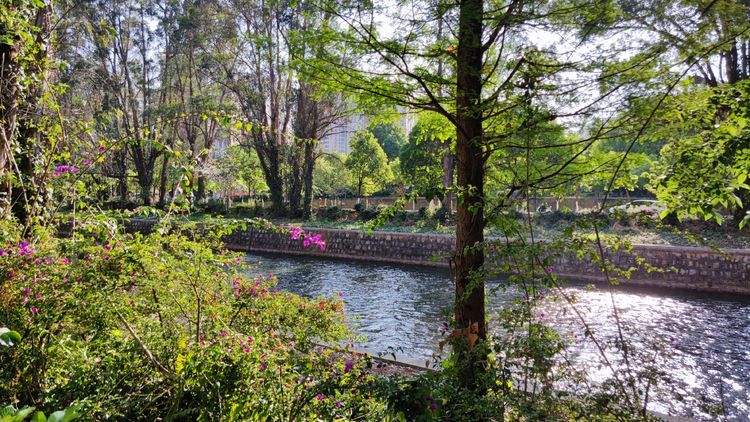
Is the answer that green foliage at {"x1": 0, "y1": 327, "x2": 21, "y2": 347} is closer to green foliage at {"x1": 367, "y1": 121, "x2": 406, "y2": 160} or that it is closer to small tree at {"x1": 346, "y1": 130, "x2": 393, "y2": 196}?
small tree at {"x1": 346, "y1": 130, "x2": 393, "y2": 196}

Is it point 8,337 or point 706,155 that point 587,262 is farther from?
point 8,337

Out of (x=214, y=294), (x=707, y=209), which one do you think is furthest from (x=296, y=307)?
(x=707, y=209)

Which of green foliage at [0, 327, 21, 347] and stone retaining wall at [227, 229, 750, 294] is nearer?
green foliage at [0, 327, 21, 347]

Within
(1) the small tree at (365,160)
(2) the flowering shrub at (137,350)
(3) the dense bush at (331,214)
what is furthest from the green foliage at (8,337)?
(1) the small tree at (365,160)

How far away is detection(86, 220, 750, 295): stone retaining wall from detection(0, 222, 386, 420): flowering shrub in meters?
4.67

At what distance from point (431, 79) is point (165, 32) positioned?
78.8ft

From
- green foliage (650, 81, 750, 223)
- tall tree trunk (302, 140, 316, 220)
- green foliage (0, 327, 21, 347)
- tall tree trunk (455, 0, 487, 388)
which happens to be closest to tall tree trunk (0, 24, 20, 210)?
green foliage (0, 327, 21, 347)

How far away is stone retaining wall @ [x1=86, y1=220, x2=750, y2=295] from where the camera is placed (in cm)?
1001

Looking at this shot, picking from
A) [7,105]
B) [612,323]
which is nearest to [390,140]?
[612,323]

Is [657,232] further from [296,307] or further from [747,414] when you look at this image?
[296,307]

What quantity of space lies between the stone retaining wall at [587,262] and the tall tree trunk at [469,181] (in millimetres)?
3058

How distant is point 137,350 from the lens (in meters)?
2.30

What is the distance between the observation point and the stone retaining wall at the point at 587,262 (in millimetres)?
10008

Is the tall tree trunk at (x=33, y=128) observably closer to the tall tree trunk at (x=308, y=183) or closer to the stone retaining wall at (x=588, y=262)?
the stone retaining wall at (x=588, y=262)
